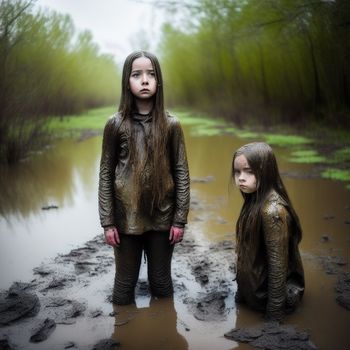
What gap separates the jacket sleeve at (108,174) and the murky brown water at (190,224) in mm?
730

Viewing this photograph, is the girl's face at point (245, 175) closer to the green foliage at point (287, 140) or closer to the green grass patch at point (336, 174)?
the green grass patch at point (336, 174)

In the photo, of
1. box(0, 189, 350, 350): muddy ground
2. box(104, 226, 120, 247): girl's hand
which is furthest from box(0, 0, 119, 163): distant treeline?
box(104, 226, 120, 247): girl's hand

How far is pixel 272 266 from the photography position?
2678 millimetres

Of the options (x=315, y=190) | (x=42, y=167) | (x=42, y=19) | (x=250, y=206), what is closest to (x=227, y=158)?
(x=315, y=190)

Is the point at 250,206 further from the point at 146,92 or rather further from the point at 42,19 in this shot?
the point at 42,19

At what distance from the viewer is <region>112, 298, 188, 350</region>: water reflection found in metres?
2.57

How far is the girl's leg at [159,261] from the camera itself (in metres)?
2.95

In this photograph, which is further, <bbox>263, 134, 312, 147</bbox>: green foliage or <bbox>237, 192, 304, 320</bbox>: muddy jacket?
<bbox>263, 134, 312, 147</bbox>: green foliage

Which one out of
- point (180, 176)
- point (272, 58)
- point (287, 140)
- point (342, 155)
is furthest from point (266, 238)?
point (272, 58)

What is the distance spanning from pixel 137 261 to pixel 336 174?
5.02 m

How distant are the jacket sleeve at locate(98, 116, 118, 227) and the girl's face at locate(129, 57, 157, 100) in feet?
0.82

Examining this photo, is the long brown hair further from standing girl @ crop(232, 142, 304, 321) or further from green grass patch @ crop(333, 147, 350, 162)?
green grass patch @ crop(333, 147, 350, 162)

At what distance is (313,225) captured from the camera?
15.3 ft

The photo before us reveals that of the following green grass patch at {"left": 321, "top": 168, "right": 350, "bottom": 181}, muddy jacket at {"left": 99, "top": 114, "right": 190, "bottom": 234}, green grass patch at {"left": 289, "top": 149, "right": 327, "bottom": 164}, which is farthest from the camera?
green grass patch at {"left": 289, "top": 149, "right": 327, "bottom": 164}
